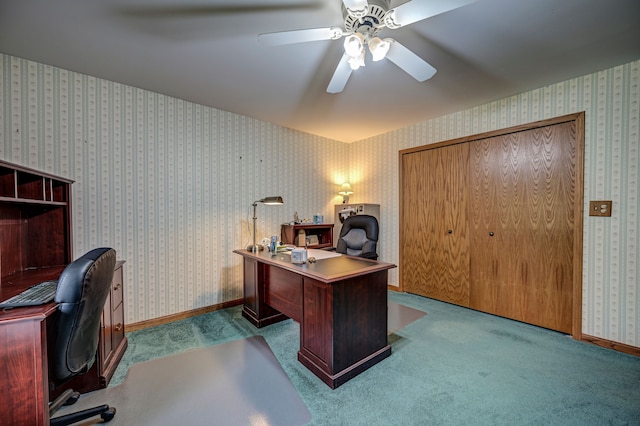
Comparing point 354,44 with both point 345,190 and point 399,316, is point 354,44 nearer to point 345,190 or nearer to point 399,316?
point 399,316

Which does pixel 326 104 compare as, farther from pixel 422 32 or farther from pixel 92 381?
pixel 92 381

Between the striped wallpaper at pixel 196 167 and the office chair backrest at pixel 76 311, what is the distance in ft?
5.07

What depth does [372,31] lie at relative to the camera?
1.55 meters

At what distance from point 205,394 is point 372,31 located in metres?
2.54

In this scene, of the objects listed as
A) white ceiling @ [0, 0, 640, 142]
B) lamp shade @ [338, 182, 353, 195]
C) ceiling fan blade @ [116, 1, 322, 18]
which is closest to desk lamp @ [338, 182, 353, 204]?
lamp shade @ [338, 182, 353, 195]

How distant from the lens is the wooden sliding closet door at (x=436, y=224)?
322 centimetres

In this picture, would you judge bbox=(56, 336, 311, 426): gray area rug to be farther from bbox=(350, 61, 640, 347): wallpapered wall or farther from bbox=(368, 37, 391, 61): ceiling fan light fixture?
bbox=(350, 61, 640, 347): wallpapered wall

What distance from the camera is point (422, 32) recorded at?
70.9 inches

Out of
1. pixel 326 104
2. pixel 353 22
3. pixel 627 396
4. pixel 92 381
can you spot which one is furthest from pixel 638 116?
pixel 92 381

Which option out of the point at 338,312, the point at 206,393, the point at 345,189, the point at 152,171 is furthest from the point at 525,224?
the point at 152,171

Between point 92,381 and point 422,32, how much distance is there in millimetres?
3284

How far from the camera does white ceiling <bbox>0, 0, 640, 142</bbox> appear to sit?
1.59m

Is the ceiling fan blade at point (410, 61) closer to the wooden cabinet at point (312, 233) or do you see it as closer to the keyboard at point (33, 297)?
the keyboard at point (33, 297)

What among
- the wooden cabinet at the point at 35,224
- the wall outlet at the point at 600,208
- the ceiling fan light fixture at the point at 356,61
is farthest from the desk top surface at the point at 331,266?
the wall outlet at the point at 600,208
